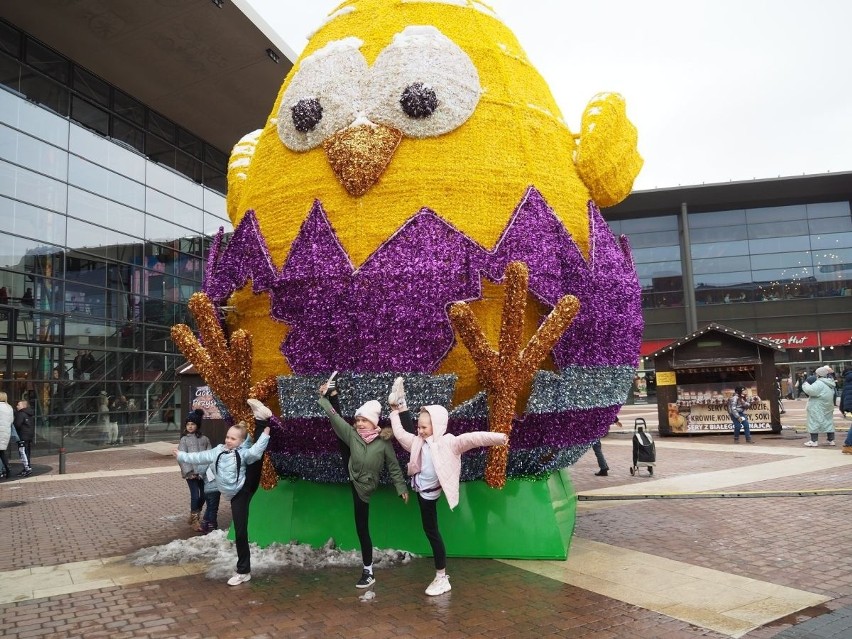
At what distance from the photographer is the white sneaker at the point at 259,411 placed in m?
5.33

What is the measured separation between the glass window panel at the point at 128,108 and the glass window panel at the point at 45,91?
2.03 metres

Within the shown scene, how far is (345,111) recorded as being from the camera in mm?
5703

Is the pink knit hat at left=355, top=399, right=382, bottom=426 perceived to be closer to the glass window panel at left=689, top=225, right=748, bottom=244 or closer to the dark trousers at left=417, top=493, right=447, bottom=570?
the dark trousers at left=417, top=493, right=447, bottom=570

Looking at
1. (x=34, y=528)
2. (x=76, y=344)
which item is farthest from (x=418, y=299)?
(x=76, y=344)

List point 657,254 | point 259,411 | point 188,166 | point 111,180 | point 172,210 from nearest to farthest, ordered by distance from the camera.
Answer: point 259,411, point 111,180, point 172,210, point 188,166, point 657,254

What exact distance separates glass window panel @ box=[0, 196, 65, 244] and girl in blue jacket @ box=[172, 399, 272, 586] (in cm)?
1572

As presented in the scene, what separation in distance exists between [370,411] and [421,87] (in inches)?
106

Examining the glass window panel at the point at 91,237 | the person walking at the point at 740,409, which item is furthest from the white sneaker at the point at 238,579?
the glass window panel at the point at 91,237

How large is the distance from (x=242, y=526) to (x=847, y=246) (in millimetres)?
41899

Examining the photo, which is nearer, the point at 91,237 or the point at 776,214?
the point at 91,237

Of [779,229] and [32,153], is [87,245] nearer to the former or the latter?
[32,153]

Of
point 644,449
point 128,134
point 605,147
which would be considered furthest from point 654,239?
point 605,147

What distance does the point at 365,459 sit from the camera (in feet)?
16.2

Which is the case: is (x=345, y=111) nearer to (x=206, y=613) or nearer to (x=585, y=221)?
(x=585, y=221)
